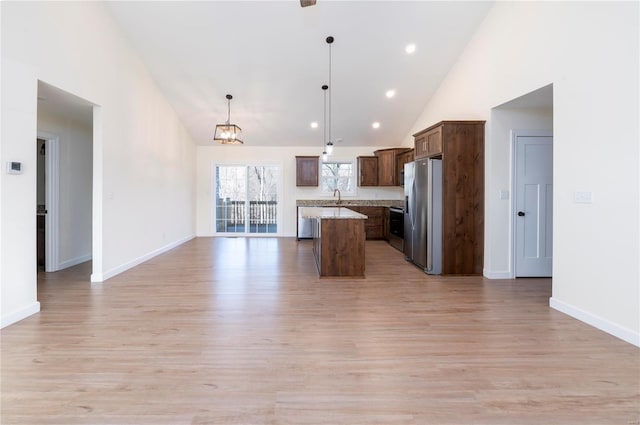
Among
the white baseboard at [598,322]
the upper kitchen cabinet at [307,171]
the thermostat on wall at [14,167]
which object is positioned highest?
the upper kitchen cabinet at [307,171]

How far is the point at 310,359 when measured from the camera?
7.26 ft

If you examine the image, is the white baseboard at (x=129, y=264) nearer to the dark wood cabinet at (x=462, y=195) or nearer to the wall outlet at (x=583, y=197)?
the dark wood cabinet at (x=462, y=195)

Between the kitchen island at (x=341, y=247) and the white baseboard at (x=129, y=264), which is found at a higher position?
the kitchen island at (x=341, y=247)

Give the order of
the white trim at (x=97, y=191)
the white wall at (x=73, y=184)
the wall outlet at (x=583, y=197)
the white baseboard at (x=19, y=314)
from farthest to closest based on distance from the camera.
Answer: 1. the white wall at (x=73, y=184)
2. the white trim at (x=97, y=191)
3. the wall outlet at (x=583, y=197)
4. the white baseboard at (x=19, y=314)

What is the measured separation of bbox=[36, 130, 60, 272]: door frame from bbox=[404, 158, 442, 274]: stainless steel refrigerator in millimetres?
5540

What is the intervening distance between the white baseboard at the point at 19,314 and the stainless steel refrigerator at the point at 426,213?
4628mm

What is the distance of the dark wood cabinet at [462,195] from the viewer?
14.9 feet

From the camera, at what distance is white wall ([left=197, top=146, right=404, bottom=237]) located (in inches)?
344

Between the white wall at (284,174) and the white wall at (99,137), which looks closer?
the white wall at (99,137)

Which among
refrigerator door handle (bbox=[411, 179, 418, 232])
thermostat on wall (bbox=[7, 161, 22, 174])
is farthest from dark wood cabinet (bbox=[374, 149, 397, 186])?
thermostat on wall (bbox=[7, 161, 22, 174])

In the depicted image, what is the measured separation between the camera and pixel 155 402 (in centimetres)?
174

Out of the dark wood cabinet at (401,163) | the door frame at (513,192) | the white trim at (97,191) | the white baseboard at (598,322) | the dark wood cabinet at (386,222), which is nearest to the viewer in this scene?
the white baseboard at (598,322)

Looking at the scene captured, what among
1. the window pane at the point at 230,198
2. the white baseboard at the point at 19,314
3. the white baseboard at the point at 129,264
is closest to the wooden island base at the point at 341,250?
the white baseboard at the point at 129,264

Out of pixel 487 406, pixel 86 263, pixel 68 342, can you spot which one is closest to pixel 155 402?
pixel 68 342
